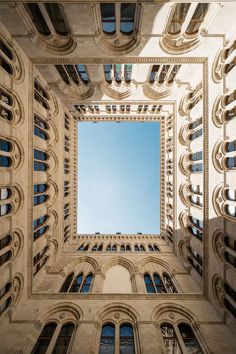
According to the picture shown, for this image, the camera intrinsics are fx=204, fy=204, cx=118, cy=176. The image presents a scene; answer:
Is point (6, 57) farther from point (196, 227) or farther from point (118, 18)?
point (196, 227)

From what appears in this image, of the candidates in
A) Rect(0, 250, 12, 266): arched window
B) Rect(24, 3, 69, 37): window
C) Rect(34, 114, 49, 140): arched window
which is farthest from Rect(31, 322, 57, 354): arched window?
Rect(24, 3, 69, 37): window

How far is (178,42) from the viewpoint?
17766 millimetres

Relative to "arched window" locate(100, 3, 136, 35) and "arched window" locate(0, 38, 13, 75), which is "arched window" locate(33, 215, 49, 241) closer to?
"arched window" locate(0, 38, 13, 75)

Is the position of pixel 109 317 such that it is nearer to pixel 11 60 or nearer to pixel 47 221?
pixel 47 221

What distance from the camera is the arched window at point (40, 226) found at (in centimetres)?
2169

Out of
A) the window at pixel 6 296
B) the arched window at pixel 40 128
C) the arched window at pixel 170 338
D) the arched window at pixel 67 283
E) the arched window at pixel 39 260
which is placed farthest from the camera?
the arched window at pixel 67 283

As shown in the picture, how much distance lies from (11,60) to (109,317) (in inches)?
910

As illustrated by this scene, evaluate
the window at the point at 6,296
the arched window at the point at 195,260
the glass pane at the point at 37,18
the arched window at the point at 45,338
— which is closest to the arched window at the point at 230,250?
the arched window at the point at 195,260

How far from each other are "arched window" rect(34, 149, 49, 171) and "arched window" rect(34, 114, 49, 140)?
6.16 ft

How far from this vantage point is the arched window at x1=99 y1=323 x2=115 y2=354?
15.1 meters

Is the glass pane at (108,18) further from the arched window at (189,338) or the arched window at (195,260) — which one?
the arched window at (189,338)

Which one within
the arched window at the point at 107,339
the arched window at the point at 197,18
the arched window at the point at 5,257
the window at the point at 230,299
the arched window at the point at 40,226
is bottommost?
the arched window at the point at 107,339

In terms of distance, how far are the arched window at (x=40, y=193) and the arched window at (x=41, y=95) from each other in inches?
370

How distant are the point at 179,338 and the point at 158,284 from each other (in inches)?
302
